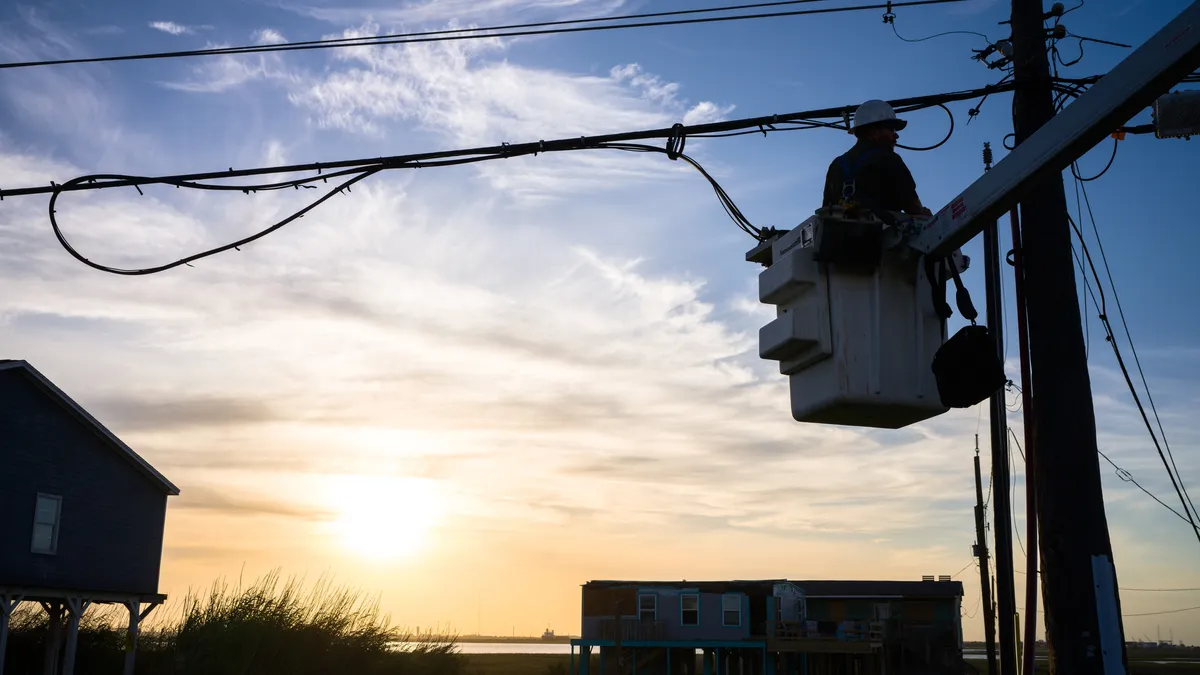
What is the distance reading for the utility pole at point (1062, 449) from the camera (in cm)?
750

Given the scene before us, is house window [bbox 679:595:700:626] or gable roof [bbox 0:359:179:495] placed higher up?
gable roof [bbox 0:359:179:495]

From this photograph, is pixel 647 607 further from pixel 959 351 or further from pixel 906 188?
pixel 959 351

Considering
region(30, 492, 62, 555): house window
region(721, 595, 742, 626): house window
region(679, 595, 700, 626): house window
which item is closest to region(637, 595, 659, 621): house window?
region(679, 595, 700, 626): house window

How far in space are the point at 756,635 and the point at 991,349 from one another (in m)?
44.0

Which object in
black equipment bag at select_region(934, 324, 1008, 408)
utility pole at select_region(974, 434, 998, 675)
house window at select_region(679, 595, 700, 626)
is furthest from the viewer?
house window at select_region(679, 595, 700, 626)

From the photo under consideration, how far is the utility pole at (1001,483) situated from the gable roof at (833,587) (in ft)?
110

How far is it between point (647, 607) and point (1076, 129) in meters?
43.8

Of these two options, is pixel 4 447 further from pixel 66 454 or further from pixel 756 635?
pixel 756 635

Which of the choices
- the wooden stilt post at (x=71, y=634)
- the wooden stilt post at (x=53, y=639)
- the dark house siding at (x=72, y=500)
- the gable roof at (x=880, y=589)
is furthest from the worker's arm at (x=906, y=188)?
the gable roof at (x=880, y=589)

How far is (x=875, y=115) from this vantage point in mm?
5605

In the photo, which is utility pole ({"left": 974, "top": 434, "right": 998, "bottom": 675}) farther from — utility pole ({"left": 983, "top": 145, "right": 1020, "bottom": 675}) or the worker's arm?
the worker's arm

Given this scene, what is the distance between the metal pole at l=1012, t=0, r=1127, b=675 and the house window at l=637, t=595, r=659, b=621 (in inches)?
1572

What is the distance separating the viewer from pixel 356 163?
9492mm

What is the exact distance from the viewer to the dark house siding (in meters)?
28.8
